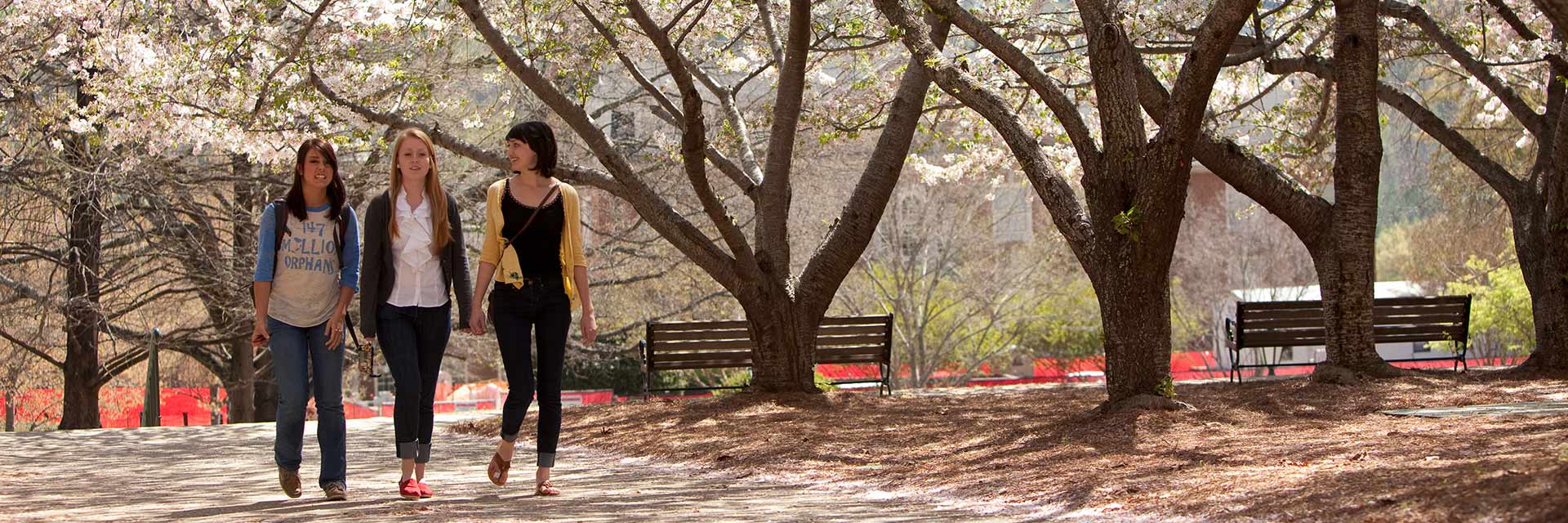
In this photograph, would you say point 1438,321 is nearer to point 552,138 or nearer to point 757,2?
point 757,2

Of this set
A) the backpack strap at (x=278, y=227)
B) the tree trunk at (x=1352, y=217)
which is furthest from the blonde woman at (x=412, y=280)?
the tree trunk at (x=1352, y=217)

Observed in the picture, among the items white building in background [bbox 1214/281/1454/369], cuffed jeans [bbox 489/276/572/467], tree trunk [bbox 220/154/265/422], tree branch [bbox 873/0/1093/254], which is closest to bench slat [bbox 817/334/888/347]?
tree branch [bbox 873/0/1093/254]

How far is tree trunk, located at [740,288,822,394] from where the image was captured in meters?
12.6

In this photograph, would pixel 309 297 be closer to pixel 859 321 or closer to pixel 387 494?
pixel 387 494

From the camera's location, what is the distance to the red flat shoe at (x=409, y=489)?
6.62 metres

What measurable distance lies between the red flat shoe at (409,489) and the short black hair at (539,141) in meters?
1.48

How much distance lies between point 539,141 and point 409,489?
1633 mm

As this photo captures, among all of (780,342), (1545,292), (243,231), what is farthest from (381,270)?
(243,231)

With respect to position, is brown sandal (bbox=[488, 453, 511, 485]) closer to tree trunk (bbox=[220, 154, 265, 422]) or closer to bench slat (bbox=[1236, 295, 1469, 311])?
bench slat (bbox=[1236, 295, 1469, 311])

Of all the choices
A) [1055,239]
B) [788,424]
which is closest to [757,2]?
[788,424]

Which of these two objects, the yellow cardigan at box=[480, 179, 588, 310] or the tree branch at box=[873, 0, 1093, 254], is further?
the tree branch at box=[873, 0, 1093, 254]

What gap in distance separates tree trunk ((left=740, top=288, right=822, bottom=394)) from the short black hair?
613 cm

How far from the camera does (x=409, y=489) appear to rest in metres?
6.62

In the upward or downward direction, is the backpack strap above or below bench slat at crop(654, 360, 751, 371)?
above
